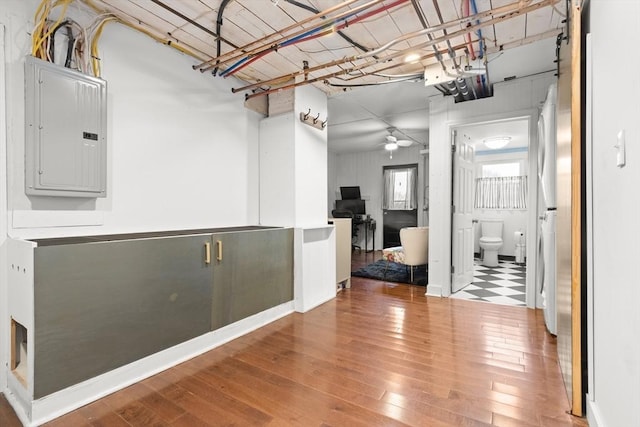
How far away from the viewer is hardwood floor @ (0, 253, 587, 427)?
164 cm

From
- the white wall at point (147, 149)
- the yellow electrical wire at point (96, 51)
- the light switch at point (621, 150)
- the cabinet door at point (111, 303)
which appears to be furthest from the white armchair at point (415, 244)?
the yellow electrical wire at point (96, 51)

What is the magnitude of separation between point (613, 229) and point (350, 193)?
7.21m

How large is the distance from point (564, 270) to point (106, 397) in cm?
285

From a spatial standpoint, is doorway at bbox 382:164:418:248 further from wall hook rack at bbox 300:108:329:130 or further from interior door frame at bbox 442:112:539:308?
wall hook rack at bbox 300:108:329:130

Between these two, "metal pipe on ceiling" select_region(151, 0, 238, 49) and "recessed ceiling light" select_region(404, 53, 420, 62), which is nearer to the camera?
"metal pipe on ceiling" select_region(151, 0, 238, 49)

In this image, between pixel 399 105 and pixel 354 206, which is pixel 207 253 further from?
pixel 354 206

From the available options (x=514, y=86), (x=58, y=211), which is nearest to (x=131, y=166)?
(x=58, y=211)

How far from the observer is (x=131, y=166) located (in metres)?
2.38

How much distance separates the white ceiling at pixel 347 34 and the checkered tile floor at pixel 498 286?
8.67 feet

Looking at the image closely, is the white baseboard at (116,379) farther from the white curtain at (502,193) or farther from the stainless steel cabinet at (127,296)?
the white curtain at (502,193)

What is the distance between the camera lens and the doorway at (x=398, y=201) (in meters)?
7.80

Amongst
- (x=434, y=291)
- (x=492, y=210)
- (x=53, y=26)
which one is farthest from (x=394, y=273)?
(x=53, y=26)

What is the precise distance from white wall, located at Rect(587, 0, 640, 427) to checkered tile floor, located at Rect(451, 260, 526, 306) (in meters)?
2.44

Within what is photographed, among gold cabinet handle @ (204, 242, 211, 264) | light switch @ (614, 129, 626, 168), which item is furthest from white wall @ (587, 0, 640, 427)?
gold cabinet handle @ (204, 242, 211, 264)
